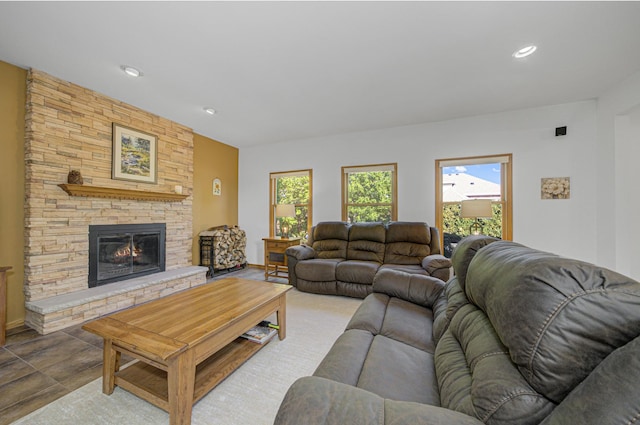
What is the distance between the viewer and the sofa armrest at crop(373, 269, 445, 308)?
1.95 meters

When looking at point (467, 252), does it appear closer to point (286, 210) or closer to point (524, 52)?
point (524, 52)

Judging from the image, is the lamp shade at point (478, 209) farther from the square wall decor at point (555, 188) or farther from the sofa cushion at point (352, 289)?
the sofa cushion at point (352, 289)

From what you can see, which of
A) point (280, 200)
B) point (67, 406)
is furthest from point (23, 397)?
point (280, 200)

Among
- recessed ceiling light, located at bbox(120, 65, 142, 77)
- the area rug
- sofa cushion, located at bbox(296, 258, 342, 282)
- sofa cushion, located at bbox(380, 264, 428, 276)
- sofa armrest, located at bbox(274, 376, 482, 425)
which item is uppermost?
recessed ceiling light, located at bbox(120, 65, 142, 77)

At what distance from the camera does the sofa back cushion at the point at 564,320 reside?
588mm

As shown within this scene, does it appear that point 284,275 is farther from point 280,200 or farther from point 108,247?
point 108,247

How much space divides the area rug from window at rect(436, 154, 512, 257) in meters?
2.93

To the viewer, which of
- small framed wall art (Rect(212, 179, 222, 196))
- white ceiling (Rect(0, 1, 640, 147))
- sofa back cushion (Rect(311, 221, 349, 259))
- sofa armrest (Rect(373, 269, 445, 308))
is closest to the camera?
white ceiling (Rect(0, 1, 640, 147))

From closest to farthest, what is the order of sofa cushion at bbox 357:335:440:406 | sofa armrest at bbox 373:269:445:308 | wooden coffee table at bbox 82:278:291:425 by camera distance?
sofa cushion at bbox 357:335:440:406 < wooden coffee table at bbox 82:278:291:425 < sofa armrest at bbox 373:269:445:308

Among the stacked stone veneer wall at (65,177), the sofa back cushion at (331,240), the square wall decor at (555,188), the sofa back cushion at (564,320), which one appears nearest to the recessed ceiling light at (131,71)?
the stacked stone veneer wall at (65,177)

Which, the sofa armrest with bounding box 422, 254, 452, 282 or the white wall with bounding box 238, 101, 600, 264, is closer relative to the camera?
the sofa armrest with bounding box 422, 254, 452, 282

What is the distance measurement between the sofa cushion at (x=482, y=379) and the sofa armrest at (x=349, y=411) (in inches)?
2.8

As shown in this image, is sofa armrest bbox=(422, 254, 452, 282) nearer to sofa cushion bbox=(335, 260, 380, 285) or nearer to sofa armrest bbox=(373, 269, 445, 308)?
sofa cushion bbox=(335, 260, 380, 285)

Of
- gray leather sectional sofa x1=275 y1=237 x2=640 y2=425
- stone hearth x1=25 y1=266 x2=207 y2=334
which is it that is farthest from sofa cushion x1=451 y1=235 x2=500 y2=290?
stone hearth x1=25 y1=266 x2=207 y2=334
